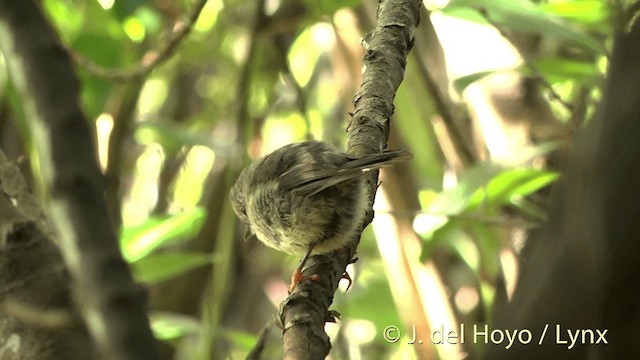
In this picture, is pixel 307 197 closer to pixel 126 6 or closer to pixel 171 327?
pixel 126 6

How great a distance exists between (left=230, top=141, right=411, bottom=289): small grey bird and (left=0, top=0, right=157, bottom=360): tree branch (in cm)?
78

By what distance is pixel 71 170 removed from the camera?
18.7 inches

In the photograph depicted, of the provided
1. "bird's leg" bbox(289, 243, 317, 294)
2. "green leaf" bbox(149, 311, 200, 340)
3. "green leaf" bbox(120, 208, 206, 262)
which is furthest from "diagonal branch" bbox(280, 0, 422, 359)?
"green leaf" bbox(149, 311, 200, 340)

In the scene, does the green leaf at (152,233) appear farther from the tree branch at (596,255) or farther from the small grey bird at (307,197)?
the tree branch at (596,255)

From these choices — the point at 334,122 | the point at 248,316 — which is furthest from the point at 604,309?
the point at 248,316

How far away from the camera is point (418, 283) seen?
7.29 ft

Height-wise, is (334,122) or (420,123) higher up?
(334,122)

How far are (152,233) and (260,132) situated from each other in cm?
114

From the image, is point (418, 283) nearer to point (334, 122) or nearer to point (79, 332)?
point (334, 122)

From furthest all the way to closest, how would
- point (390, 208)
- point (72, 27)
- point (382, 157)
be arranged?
point (72, 27), point (390, 208), point (382, 157)

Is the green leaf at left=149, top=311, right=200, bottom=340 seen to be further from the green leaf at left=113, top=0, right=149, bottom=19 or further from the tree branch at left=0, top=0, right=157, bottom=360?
the tree branch at left=0, top=0, right=157, bottom=360

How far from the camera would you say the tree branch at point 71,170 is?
474 mm

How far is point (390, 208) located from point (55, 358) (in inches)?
49.8

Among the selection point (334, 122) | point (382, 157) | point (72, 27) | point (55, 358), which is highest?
point (334, 122)
